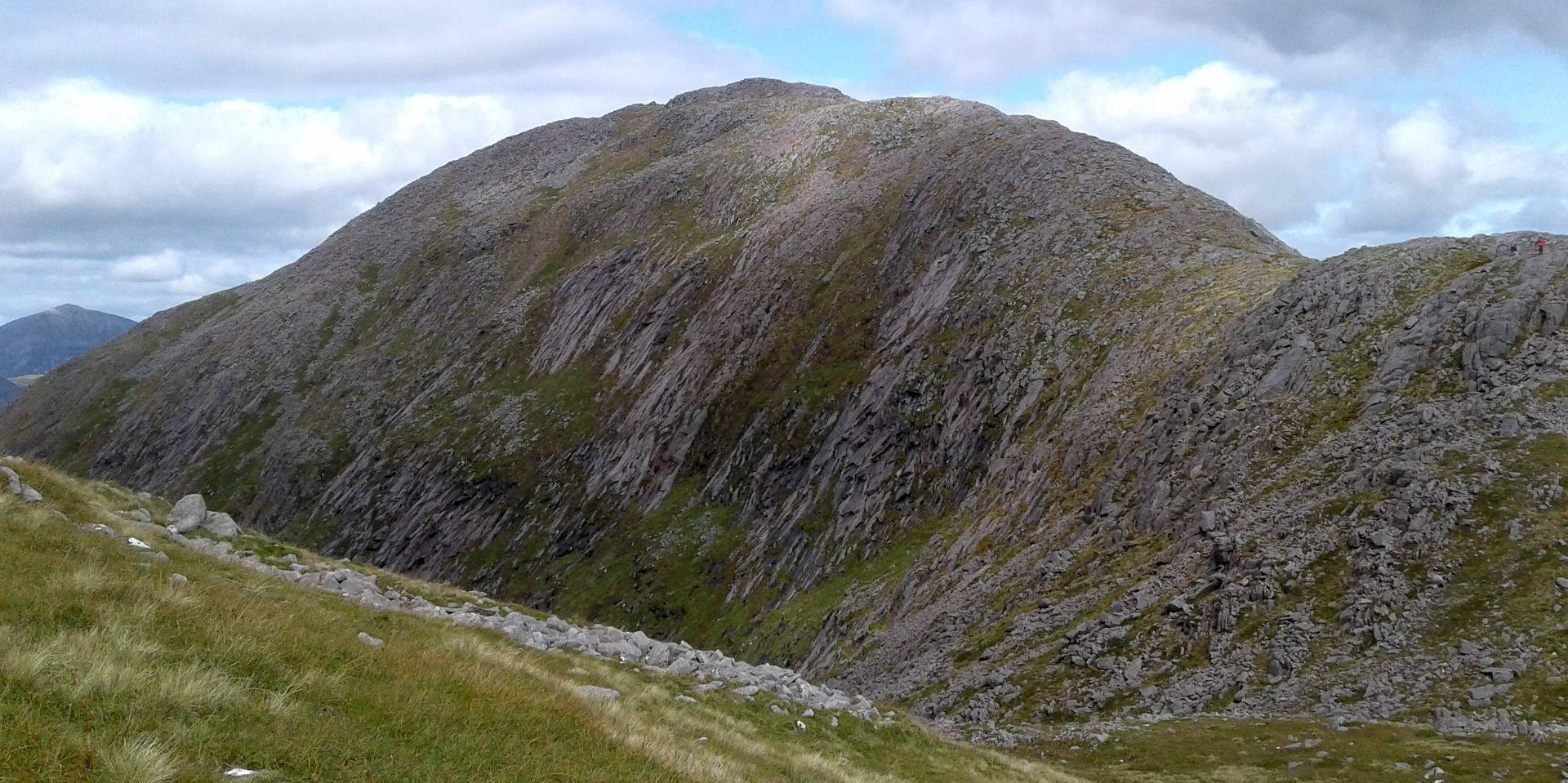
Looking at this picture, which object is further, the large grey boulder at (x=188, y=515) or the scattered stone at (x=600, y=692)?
the large grey boulder at (x=188, y=515)

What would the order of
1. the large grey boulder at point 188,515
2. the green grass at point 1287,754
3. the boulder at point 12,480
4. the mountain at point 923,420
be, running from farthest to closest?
1. the mountain at point 923,420
2. the large grey boulder at point 188,515
3. the green grass at point 1287,754
4. the boulder at point 12,480

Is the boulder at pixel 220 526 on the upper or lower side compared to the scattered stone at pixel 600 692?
upper

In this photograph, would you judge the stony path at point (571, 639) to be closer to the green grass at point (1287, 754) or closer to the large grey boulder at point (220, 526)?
the large grey boulder at point (220, 526)

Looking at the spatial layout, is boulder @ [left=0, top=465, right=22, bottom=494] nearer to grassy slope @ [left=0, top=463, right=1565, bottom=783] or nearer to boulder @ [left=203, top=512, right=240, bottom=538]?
grassy slope @ [left=0, top=463, right=1565, bottom=783]

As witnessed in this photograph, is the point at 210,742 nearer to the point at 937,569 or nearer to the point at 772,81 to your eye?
the point at 937,569

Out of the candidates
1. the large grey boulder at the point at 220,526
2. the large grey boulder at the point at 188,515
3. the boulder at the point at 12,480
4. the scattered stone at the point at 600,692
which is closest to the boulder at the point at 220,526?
the large grey boulder at the point at 220,526

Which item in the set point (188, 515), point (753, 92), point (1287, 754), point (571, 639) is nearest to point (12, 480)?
point (188, 515)

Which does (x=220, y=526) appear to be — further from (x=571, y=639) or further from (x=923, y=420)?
(x=923, y=420)
